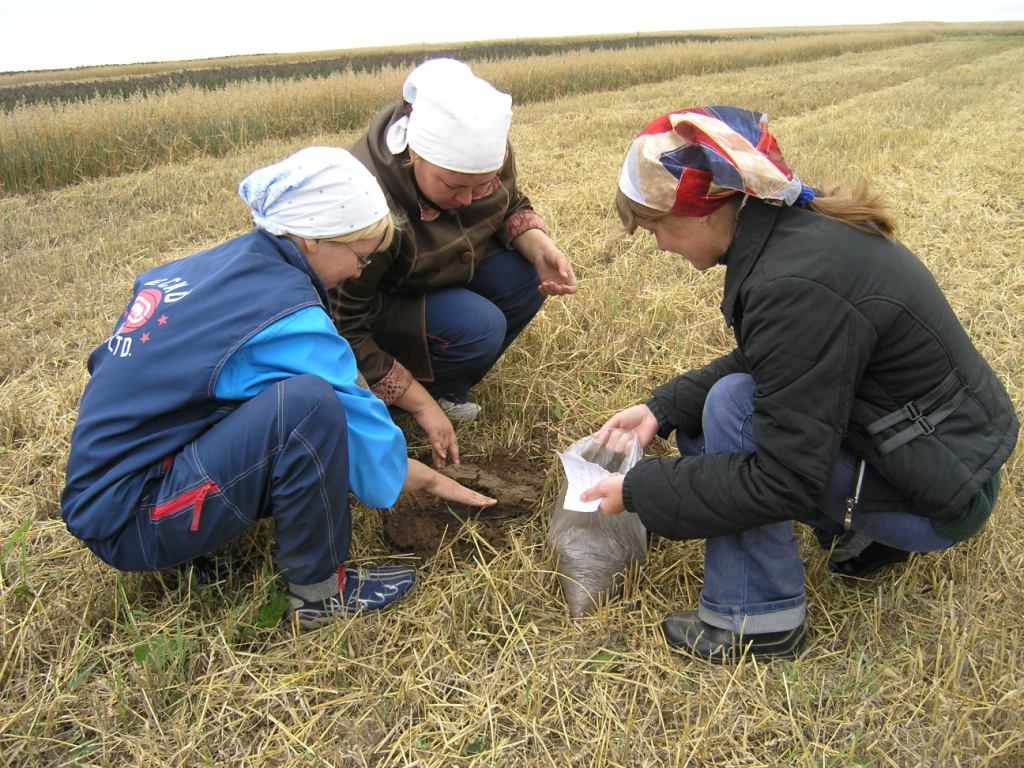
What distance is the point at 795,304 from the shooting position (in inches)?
67.7

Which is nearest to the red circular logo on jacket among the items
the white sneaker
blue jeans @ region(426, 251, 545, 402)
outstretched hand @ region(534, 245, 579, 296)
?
blue jeans @ region(426, 251, 545, 402)

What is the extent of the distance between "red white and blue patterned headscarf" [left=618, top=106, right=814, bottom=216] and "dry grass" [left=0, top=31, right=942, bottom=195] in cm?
845

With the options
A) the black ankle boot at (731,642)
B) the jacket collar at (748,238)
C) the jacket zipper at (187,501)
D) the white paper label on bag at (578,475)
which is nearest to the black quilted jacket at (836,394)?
the jacket collar at (748,238)

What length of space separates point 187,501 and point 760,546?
1520 millimetres

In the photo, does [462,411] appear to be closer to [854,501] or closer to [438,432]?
[438,432]

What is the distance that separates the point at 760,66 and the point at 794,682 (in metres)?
23.3

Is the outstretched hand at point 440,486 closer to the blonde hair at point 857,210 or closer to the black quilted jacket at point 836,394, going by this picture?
the black quilted jacket at point 836,394

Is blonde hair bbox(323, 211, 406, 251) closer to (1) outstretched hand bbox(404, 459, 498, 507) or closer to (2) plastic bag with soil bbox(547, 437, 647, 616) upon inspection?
(1) outstretched hand bbox(404, 459, 498, 507)

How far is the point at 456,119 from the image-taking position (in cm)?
245

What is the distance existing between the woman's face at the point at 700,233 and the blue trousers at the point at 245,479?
3.18ft

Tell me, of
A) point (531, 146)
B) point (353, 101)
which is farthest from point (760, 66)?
point (531, 146)

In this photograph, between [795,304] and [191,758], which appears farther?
[191,758]

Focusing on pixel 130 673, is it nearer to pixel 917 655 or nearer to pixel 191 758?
pixel 191 758

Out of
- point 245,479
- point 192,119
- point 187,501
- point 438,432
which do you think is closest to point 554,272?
point 438,432
